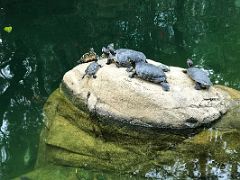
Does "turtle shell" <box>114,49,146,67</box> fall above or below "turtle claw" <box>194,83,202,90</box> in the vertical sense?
above

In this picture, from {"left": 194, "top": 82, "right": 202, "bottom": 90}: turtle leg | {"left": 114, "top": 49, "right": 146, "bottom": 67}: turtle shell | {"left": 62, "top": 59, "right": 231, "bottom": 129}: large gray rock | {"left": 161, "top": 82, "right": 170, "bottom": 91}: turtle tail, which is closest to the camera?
{"left": 62, "top": 59, "right": 231, "bottom": 129}: large gray rock

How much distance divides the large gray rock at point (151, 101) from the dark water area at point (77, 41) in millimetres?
1743

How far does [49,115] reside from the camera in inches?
300

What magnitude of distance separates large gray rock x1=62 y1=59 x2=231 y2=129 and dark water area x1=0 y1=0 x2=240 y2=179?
174cm

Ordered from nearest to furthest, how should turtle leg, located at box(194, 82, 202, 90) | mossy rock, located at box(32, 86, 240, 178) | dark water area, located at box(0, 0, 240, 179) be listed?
mossy rock, located at box(32, 86, 240, 178) → turtle leg, located at box(194, 82, 202, 90) → dark water area, located at box(0, 0, 240, 179)

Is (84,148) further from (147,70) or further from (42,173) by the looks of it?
(147,70)

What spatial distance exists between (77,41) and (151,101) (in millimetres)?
6632

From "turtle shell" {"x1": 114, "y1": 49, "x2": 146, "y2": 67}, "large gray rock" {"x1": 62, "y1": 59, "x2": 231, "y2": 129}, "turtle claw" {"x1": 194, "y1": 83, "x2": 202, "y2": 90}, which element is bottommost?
"large gray rock" {"x1": 62, "y1": 59, "x2": 231, "y2": 129}

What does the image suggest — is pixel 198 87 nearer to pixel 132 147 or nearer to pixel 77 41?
pixel 132 147

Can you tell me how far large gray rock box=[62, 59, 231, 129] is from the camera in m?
6.11

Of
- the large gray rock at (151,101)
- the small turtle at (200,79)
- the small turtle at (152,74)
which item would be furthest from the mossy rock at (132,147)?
the small turtle at (152,74)

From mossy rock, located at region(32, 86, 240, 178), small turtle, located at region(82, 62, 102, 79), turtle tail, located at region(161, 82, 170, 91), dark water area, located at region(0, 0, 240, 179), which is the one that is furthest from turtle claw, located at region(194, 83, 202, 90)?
dark water area, located at region(0, 0, 240, 179)

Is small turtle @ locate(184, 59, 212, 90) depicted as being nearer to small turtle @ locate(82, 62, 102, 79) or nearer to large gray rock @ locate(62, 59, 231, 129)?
large gray rock @ locate(62, 59, 231, 129)

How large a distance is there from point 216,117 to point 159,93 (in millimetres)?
880
